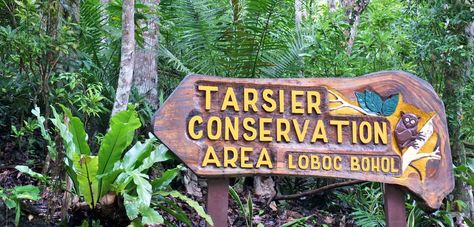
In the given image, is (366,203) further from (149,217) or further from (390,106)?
(149,217)

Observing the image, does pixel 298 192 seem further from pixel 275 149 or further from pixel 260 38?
pixel 275 149

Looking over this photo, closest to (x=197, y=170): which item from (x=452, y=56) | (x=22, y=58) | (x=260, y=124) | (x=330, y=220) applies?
(x=260, y=124)

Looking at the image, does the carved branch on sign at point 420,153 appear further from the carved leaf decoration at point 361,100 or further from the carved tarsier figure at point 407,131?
the carved leaf decoration at point 361,100

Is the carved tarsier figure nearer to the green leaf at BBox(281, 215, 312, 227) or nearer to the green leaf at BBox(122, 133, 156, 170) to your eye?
the green leaf at BBox(281, 215, 312, 227)

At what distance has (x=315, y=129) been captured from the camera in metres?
3.52

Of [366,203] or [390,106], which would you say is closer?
[390,106]

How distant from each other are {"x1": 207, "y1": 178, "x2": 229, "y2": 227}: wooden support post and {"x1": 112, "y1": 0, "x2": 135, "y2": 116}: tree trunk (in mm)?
1052

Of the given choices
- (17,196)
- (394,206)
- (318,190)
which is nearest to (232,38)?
(318,190)

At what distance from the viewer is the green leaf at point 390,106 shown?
3660mm

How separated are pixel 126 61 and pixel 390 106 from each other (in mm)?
2071

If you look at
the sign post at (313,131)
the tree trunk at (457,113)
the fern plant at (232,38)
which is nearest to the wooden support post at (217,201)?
the sign post at (313,131)

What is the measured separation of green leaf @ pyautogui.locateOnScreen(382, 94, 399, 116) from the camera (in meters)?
3.66

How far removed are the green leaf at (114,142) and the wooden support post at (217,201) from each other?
0.64 meters

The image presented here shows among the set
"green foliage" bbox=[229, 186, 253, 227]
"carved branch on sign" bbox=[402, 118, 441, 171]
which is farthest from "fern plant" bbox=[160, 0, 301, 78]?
"carved branch on sign" bbox=[402, 118, 441, 171]
